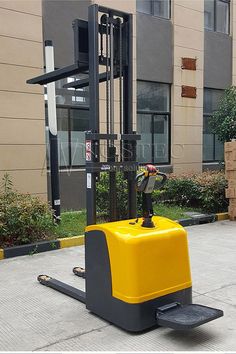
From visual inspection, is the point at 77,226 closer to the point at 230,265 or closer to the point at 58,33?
the point at 230,265

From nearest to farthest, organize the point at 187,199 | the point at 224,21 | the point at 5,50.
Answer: the point at 5,50 → the point at 187,199 → the point at 224,21

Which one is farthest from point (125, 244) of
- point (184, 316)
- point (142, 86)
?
point (142, 86)

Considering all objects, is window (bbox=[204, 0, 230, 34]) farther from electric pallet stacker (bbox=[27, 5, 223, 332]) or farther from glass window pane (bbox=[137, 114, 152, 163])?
electric pallet stacker (bbox=[27, 5, 223, 332])

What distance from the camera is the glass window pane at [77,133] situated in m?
10.4

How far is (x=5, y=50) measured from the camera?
8906 mm

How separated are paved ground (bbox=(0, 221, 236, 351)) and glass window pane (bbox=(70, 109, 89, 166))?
4.45 meters

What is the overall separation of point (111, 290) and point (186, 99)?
994cm

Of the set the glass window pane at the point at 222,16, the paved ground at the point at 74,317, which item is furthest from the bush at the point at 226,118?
the paved ground at the point at 74,317

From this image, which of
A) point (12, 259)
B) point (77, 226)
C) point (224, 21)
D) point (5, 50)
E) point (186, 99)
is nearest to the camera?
point (12, 259)

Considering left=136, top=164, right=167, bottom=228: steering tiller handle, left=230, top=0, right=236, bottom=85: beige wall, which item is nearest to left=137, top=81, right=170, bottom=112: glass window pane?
left=230, top=0, right=236, bottom=85: beige wall

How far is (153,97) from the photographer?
1222cm

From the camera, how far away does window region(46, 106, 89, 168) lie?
10195 millimetres

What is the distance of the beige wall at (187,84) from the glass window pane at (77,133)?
3319 millimetres

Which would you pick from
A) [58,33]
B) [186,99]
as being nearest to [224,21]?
[186,99]
